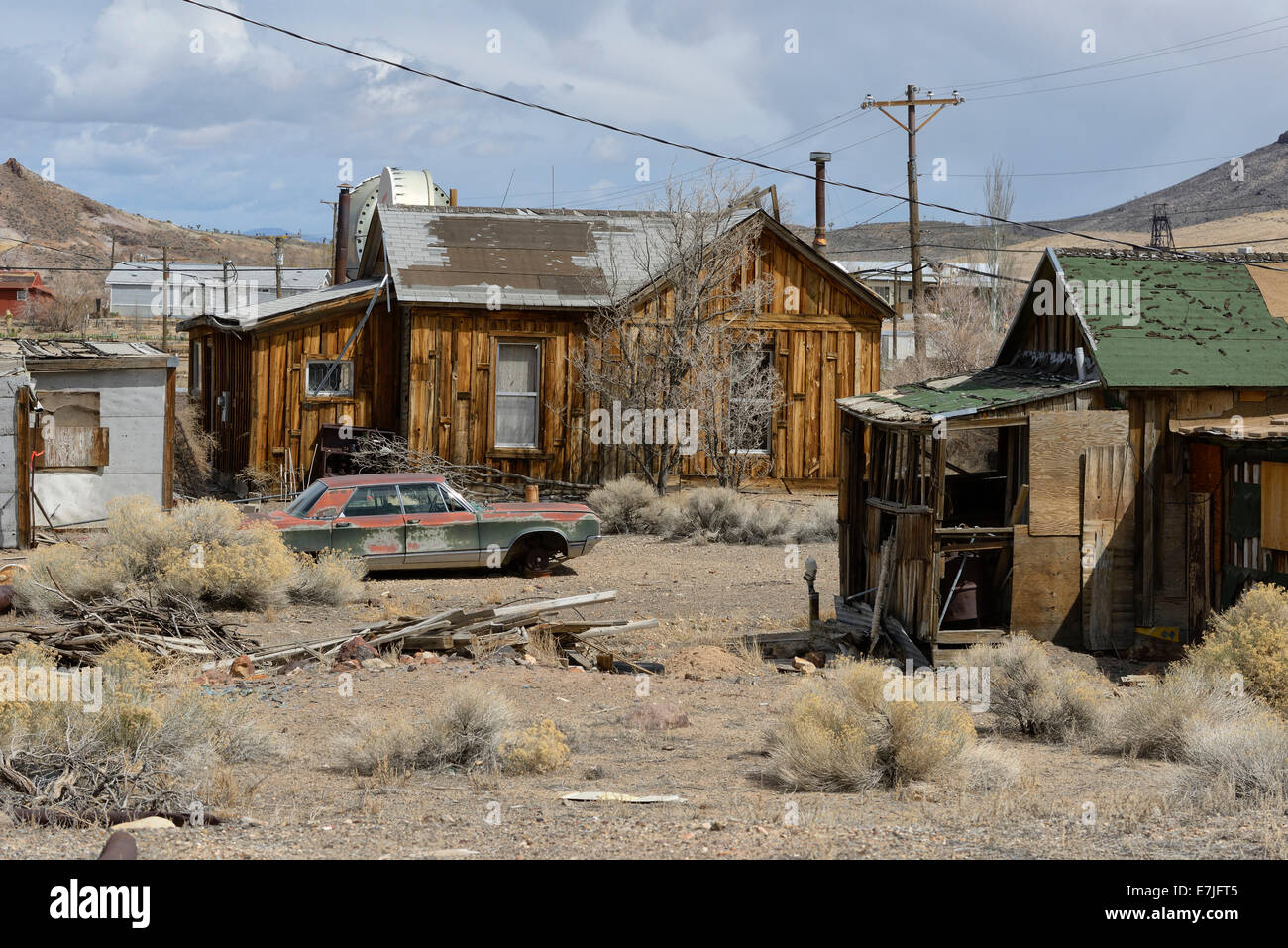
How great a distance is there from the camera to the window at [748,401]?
23781mm

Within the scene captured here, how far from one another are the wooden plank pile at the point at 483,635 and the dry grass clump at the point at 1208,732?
494cm

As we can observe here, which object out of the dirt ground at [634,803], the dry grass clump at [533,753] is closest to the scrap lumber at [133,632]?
the dirt ground at [634,803]

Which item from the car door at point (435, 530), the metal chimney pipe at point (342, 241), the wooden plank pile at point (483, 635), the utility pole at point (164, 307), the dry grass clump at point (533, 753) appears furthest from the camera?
the utility pole at point (164, 307)

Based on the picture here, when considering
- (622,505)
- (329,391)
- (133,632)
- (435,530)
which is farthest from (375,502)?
(329,391)

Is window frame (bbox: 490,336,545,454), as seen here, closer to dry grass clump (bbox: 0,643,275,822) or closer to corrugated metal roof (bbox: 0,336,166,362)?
corrugated metal roof (bbox: 0,336,166,362)

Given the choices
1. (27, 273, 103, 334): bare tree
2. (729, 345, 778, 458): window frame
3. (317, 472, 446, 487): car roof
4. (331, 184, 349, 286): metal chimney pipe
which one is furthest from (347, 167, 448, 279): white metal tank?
(27, 273, 103, 334): bare tree

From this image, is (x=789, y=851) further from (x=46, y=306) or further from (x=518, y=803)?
A: (x=46, y=306)

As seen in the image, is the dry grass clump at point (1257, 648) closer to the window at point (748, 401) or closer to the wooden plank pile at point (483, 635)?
the wooden plank pile at point (483, 635)

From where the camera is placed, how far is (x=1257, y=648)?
10.1 metres

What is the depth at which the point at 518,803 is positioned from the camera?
765 cm

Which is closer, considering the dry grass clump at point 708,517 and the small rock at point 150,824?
the small rock at point 150,824

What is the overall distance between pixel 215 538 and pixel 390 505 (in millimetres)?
2436

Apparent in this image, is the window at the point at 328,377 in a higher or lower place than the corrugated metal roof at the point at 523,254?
lower
